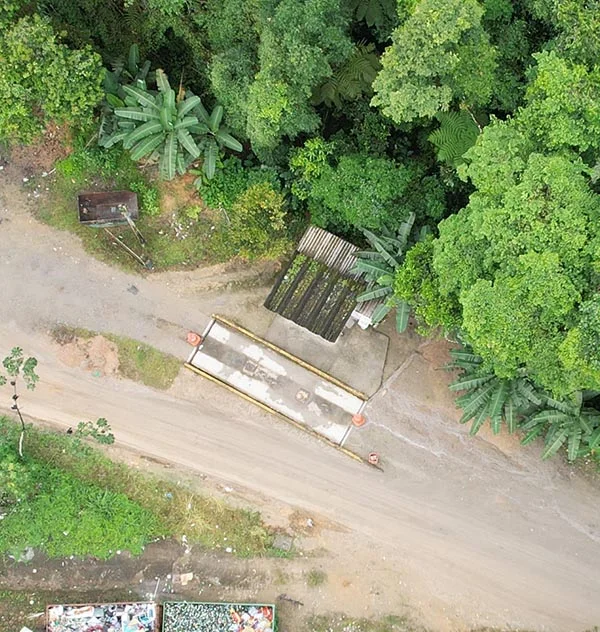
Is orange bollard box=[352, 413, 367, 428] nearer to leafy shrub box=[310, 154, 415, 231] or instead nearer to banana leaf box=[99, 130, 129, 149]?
leafy shrub box=[310, 154, 415, 231]

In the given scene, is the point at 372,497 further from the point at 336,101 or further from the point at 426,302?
the point at 336,101

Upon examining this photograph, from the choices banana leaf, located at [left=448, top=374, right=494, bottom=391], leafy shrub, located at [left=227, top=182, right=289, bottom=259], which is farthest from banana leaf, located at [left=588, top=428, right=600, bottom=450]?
leafy shrub, located at [left=227, top=182, right=289, bottom=259]

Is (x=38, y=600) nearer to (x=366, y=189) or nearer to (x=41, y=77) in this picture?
Result: (x=41, y=77)

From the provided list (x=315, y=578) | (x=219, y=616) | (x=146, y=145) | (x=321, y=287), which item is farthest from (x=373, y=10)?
(x=219, y=616)

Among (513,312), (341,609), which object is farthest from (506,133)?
(341,609)

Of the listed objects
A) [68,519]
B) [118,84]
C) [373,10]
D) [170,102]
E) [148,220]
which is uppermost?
[373,10]

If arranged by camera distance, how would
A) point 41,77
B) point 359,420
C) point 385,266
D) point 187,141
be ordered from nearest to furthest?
point 41,77
point 187,141
point 385,266
point 359,420
